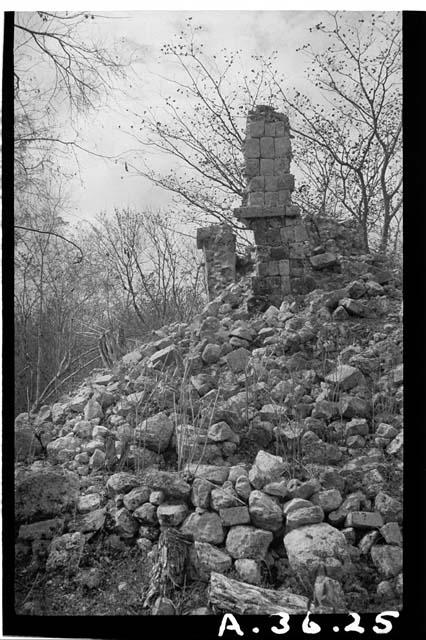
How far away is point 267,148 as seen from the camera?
4.98 meters

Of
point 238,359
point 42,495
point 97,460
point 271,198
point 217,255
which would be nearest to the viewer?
point 42,495

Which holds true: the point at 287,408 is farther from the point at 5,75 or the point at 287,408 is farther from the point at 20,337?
the point at 5,75

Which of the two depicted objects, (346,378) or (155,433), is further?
(346,378)

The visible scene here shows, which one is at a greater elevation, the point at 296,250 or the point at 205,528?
the point at 296,250

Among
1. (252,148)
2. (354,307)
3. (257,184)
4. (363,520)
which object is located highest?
(252,148)

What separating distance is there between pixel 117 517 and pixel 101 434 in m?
0.57

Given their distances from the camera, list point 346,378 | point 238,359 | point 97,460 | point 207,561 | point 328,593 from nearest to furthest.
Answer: point 328,593, point 207,561, point 97,460, point 346,378, point 238,359

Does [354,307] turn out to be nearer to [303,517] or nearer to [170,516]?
[303,517]

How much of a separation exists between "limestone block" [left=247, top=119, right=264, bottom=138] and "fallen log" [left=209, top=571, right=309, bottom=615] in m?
3.22

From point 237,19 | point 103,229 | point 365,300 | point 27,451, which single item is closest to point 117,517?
point 27,451

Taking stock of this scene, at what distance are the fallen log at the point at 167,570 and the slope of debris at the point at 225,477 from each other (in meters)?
0.01

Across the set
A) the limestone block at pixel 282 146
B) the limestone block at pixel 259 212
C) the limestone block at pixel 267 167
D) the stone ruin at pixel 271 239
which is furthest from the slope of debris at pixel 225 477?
the limestone block at pixel 282 146

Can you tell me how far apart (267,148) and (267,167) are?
15cm

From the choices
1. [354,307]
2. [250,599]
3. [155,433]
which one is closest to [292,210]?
[354,307]
